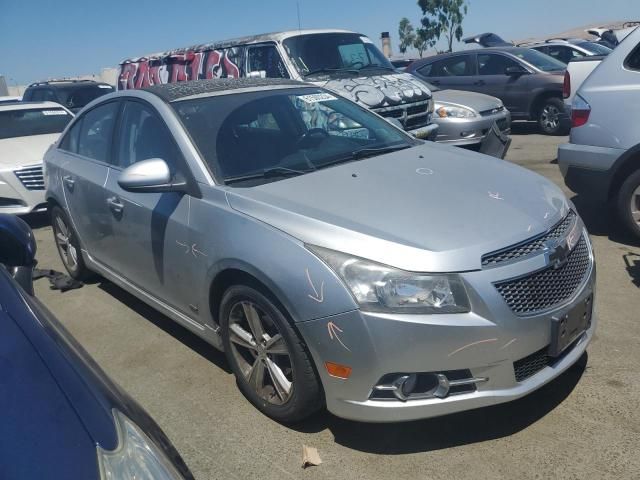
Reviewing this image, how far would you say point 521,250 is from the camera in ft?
8.45

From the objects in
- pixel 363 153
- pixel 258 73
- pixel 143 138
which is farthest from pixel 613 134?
pixel 258 73

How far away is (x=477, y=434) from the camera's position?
2744 millimetres

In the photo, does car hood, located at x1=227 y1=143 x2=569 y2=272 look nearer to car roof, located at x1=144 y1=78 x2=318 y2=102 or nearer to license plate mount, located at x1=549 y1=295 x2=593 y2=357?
license plate mount, located at x1=549 y1=295 x2=593 y2=357

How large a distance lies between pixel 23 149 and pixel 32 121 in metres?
1.26

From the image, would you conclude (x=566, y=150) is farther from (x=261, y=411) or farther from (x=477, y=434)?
(x=261, y=411)

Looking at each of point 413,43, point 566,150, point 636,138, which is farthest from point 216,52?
point 413,43

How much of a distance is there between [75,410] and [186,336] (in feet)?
8.04

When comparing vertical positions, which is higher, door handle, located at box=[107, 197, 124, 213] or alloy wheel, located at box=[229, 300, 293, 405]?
door handle, located at box=[107, 197, 124, 213]

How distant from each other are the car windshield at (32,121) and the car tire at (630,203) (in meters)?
7.57

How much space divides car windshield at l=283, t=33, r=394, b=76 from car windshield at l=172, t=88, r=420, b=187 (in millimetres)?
3956

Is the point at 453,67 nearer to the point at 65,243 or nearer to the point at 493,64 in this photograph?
the point at 493,64

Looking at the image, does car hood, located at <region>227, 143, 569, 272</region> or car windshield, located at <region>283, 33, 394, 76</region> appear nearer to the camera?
car hood, located at <region>227, 143, 569, 272</region>

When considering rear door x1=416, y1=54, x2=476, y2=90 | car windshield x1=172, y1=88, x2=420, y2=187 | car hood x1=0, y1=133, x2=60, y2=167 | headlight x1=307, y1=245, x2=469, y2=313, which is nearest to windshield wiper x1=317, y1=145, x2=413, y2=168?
car windshield x1=172, y1=88, x2=420, y2=187

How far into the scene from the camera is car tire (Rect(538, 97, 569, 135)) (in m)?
10.9
